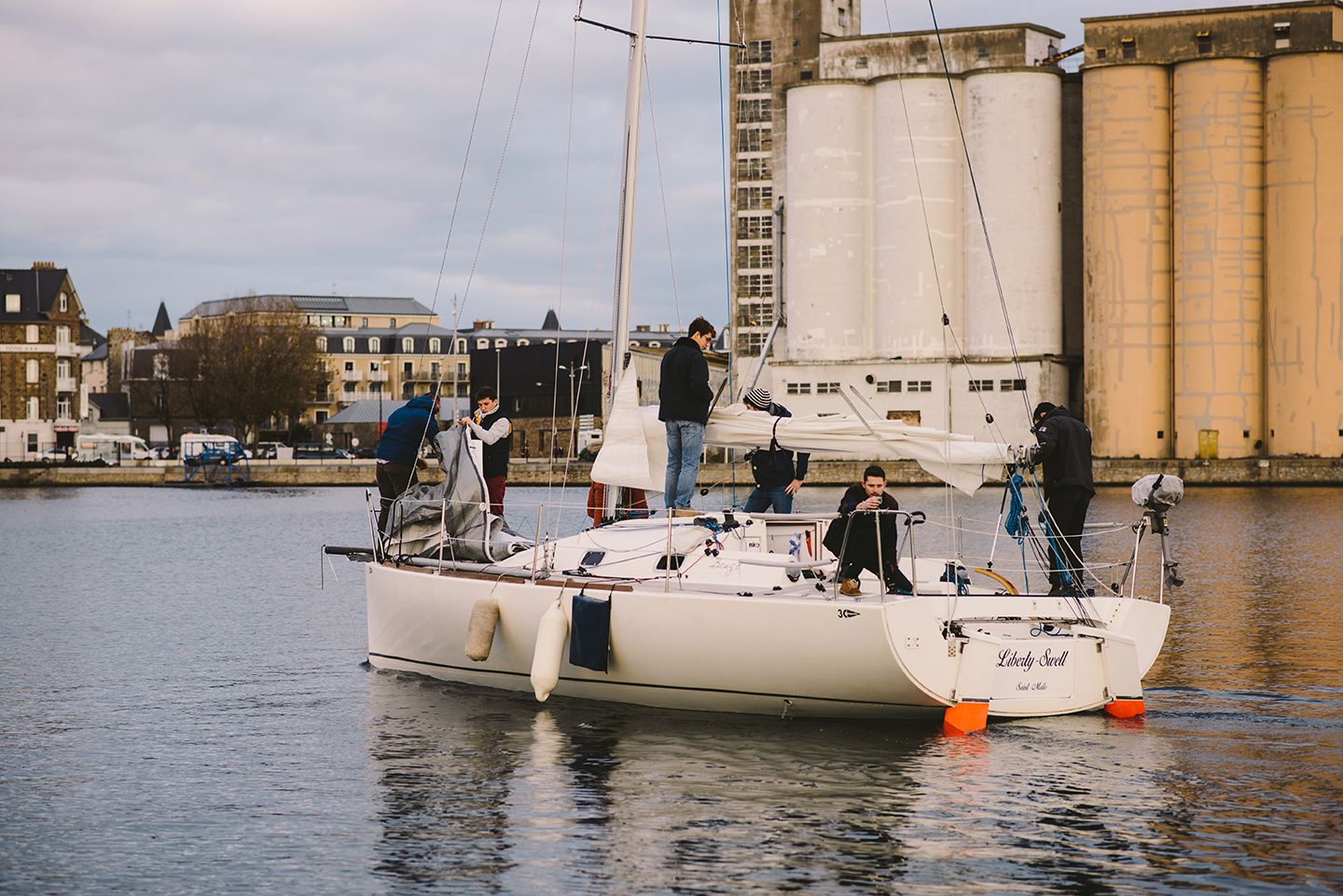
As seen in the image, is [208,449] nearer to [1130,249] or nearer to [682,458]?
[1130,249]

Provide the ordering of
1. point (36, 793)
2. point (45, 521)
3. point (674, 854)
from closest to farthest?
1. point (674, 854)
2. point (36, 793)
3. point (45, 521)

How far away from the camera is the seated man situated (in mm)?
13781

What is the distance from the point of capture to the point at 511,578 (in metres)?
15.7

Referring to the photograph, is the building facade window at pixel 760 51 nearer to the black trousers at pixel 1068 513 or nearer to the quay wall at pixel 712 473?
the quay wall at pixel 712 473

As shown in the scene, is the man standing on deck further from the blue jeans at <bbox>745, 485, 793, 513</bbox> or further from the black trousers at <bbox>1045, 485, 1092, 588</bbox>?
the black trousers at <bbox>1045, 485, 1092, 588</bbox>

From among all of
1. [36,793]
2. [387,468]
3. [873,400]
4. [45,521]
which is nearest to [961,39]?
[873,400]

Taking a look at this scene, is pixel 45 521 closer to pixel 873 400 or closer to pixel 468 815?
pixel 873 400

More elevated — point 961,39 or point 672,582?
point 961,39

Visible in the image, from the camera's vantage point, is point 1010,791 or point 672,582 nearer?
point 1010,791

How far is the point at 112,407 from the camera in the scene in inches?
6220

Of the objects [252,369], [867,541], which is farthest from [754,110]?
[867,541]

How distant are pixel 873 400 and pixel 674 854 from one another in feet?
248

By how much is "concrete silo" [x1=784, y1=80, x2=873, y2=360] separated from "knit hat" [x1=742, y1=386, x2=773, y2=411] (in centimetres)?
6974

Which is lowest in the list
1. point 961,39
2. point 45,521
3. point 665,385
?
point 45,521
